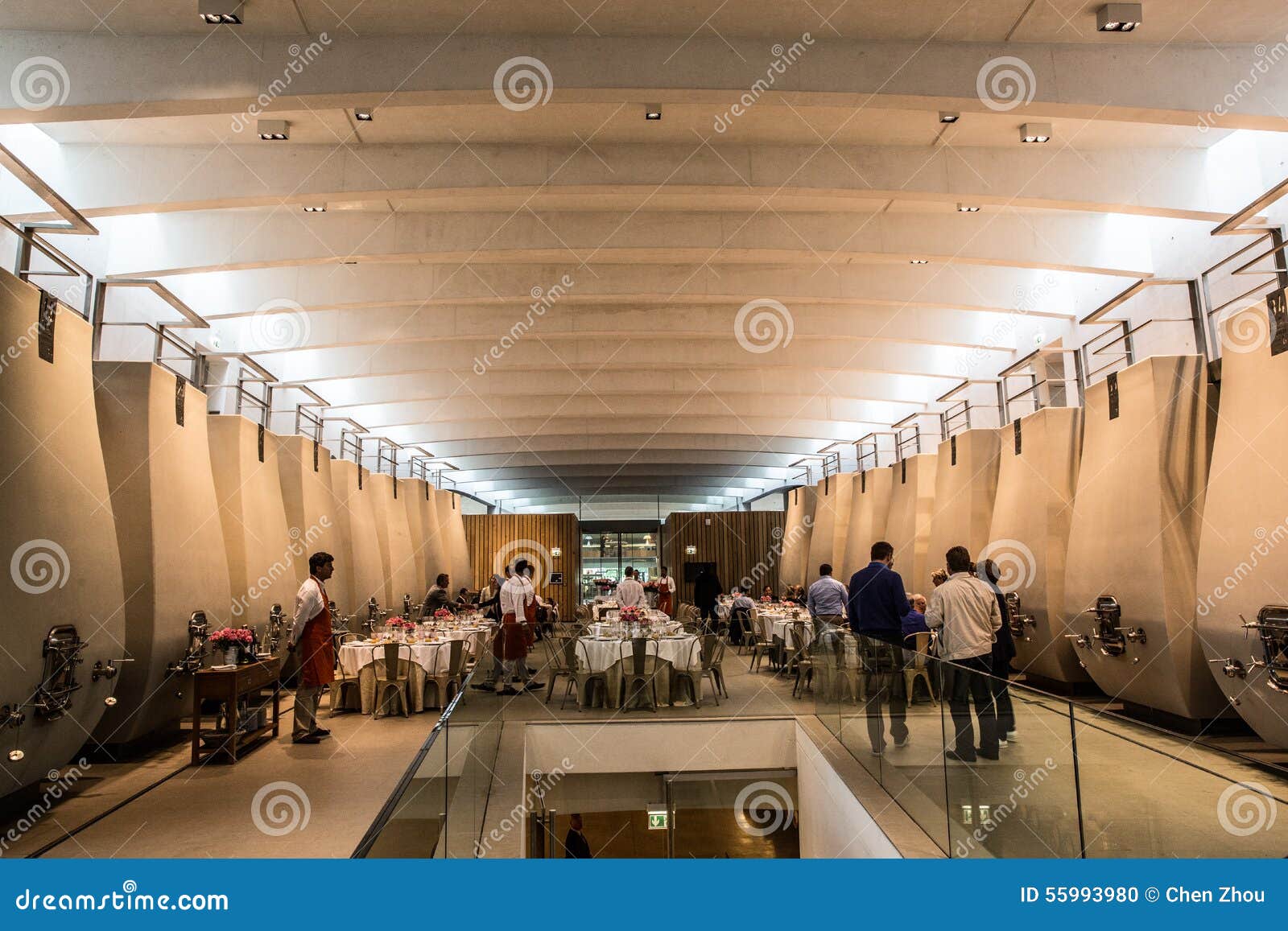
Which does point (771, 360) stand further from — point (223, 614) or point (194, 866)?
point (194, 866)

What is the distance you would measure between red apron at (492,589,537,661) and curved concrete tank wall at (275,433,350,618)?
245cm

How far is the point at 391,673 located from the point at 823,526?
11.1 m

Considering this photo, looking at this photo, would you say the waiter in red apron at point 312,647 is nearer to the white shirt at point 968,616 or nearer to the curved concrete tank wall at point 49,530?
the curved concrete tank wall at point 49,530

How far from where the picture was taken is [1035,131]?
20.6 feet

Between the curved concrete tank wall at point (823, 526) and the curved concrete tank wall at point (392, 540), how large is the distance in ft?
27.3

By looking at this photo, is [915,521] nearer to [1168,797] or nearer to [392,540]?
[1168,797]

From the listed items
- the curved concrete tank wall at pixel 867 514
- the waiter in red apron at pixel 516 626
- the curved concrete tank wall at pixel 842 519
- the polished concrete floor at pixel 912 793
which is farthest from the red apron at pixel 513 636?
the curved concrete tank wall at pixel 842 519

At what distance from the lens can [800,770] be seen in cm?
775

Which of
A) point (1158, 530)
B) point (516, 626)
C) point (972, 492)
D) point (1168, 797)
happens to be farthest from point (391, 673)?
point (972, 492)

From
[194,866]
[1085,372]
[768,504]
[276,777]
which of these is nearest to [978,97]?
[1085,372]

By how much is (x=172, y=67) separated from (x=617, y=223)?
3.93 m

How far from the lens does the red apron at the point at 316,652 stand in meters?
6.86

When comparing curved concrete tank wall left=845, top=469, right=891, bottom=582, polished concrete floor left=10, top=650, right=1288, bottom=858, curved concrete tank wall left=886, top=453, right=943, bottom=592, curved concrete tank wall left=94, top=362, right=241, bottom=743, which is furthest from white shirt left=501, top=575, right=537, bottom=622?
curved concrete tank wall left=845, top=469, right=891, bottom=582

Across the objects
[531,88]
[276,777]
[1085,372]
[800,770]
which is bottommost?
[800,770]
